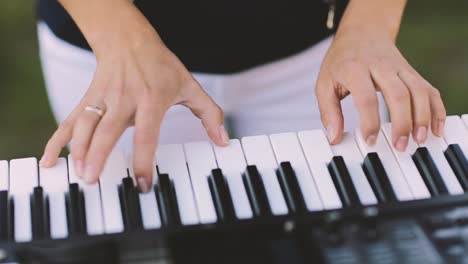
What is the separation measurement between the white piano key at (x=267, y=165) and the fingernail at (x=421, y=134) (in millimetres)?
176

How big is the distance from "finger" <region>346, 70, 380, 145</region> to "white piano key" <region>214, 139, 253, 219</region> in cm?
15

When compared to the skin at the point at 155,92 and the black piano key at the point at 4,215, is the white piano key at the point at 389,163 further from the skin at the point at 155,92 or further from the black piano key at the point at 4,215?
the black piano key at the point at 4,215

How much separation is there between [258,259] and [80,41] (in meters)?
0.57

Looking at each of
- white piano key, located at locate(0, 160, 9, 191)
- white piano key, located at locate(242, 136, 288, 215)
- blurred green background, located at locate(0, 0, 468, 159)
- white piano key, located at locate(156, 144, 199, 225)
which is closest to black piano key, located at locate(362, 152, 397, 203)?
white piano key, located at locate(242, 136, 288, 215)

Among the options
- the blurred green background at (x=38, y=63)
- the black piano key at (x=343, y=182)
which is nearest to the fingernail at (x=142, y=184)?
the black piano key at (x=343, y=182)

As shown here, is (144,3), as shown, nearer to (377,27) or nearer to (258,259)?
(377,27)

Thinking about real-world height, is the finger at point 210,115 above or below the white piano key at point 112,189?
above

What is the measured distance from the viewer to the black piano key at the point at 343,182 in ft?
2.75

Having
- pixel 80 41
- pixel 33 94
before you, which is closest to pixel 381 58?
pixel 80 41

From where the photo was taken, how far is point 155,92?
0.89 m

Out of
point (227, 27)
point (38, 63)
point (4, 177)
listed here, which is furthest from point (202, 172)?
point (38, 63)

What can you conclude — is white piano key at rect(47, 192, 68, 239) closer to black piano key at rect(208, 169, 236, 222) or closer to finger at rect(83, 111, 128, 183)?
finger at rect(83, 111, 128, 183)

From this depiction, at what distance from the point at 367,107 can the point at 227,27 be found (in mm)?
342

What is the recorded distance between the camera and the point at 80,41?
1170mm
